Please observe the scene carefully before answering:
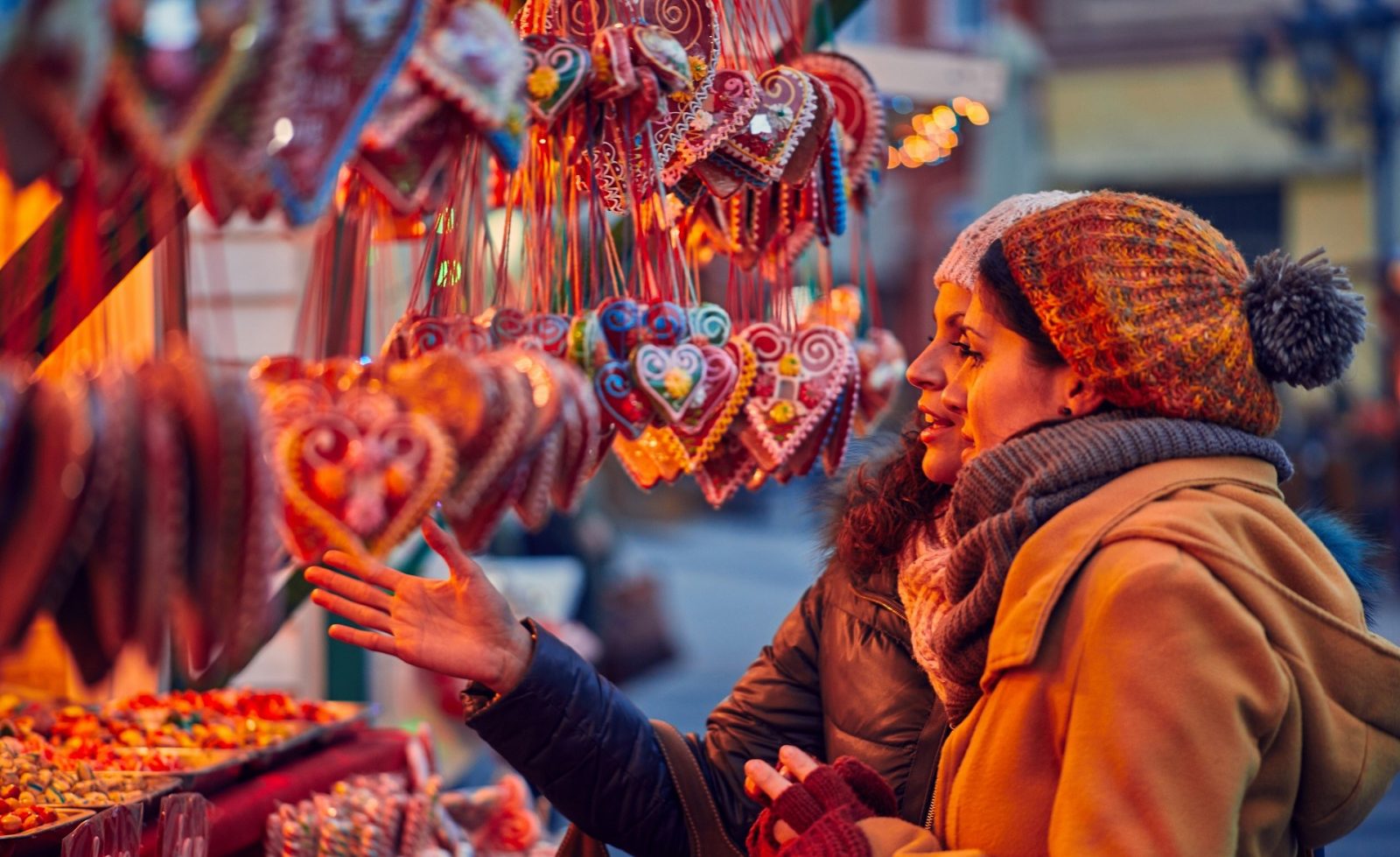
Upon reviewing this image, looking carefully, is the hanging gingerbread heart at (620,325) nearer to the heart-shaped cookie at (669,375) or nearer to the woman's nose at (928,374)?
the heart-shaped cookie at (669,375)

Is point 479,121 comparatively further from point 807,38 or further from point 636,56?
point 807,38

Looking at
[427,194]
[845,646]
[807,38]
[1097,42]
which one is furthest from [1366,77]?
[427,194]

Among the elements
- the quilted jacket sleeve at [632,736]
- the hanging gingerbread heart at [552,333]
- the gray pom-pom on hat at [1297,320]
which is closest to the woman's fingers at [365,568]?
the quilted jacket sleeve at [632,736]

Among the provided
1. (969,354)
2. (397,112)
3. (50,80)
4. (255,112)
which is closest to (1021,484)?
(969,354)

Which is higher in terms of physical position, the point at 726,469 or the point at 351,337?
the point at 351,337

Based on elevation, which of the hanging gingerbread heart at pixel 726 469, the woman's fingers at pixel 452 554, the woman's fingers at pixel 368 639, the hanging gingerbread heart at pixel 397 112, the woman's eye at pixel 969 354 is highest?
the hanging gingerbread heart at pixel 397 112

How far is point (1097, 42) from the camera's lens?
15.1m

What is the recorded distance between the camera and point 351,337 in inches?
75.2

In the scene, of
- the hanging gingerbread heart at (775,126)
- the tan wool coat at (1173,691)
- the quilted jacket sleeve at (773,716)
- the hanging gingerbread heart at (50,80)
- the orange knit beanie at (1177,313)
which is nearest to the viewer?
the hanging gingerbread heart at (50,80)

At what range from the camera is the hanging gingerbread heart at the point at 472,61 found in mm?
1146

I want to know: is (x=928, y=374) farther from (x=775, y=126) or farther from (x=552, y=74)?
(x=552, y=74)

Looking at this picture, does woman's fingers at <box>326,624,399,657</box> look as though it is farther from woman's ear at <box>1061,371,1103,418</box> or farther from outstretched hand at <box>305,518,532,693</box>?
woman's ear at <box>1061,371,1103,418</box>

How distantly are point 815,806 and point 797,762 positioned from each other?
8 centimetres

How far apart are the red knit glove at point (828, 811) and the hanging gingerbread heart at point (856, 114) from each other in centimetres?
80
